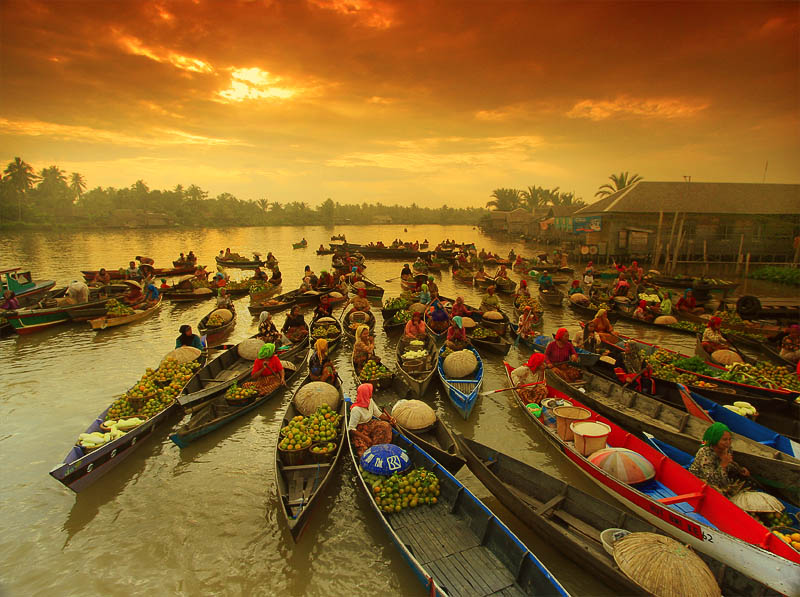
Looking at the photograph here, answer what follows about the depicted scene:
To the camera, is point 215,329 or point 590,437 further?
point 215,329

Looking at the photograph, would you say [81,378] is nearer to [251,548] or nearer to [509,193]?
[251,548]

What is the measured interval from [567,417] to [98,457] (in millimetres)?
9042

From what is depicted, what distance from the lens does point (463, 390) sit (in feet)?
33.6

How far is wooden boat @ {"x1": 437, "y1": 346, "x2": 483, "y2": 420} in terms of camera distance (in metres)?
9.80

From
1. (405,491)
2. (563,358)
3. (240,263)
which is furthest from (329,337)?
(240,263)

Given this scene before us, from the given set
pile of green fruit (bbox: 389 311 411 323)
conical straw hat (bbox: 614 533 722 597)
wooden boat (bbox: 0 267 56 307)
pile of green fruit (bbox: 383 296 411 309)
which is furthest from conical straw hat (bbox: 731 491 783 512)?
wooden boat (bbox: 0 267 56 307)

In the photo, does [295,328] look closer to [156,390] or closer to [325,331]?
[325,331]

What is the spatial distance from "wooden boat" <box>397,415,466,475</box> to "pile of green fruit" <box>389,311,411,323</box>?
26.3 feet

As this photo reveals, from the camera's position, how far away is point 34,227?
67188 millimetres

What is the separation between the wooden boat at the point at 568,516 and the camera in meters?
4.84

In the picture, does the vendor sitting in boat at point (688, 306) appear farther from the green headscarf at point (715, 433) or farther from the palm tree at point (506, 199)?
the palm tree at point (506, 199)

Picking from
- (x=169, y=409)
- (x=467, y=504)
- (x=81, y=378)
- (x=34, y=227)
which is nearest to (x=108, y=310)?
(x=81, y=378)

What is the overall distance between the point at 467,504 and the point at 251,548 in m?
3.63

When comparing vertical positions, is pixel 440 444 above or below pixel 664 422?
below
